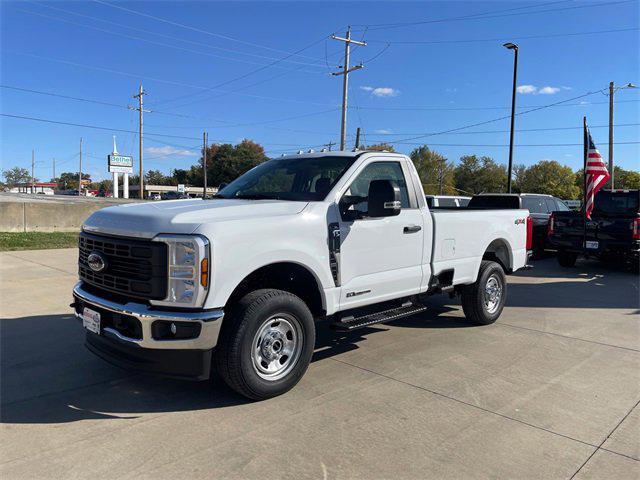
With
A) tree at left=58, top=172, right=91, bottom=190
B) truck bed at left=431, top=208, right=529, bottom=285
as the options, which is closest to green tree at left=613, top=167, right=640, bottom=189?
truck bed at left=431, top=208, right=529, bottom=285

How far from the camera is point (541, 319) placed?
717cm

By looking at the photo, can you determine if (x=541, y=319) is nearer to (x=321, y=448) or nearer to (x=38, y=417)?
(x=321, y=448)

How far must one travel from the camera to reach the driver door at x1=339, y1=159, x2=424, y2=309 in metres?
4.68

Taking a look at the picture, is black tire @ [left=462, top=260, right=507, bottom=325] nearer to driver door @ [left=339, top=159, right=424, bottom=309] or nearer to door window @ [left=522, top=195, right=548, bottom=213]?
driver door @ [left=339, top=159, right=424, bottom=309]

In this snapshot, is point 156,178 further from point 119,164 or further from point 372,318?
point 372,318

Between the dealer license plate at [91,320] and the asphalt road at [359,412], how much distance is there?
59 cm

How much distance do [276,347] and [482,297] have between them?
3406 millimetres

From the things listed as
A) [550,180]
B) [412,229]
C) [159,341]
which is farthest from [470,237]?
[550,180]

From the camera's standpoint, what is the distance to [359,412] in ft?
12.9

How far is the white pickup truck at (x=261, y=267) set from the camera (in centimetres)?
365

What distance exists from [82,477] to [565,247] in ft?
39.2

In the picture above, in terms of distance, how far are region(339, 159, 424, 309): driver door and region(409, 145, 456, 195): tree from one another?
82.1 metres

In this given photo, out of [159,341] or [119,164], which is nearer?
[159,341]

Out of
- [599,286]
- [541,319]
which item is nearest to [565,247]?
[599,286]
